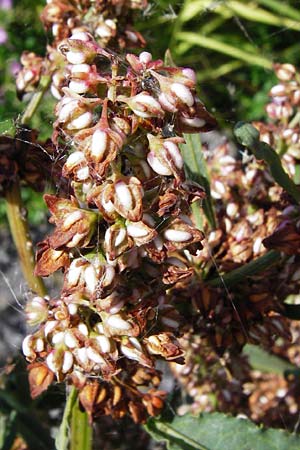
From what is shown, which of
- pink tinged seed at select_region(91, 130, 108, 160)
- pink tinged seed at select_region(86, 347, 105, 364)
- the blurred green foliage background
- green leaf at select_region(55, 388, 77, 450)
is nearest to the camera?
pink tinged seed at select_region(91, 130, 108, 160)

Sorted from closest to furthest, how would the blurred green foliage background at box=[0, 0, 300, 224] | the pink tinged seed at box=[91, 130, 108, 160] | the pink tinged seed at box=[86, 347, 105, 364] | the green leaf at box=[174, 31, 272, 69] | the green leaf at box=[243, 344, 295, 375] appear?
the pink tinged seed at box=[91, 130, 108, 160], the pink tinged seed at box=[86, 347, 105, 364], the green leaf at box=[243, 344, 295, 375], the green leaf at box=[174, 31, 272, 69], the blurred green foliage background at box=[0, 0, 300, 224]

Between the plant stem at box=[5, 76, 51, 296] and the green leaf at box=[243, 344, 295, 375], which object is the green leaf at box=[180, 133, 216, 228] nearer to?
the plant stem at box=[5, 76, 51, 296]

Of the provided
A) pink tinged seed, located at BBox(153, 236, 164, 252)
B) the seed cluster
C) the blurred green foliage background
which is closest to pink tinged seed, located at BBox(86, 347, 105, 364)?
the seed cluster

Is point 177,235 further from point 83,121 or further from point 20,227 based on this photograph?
point 20,227

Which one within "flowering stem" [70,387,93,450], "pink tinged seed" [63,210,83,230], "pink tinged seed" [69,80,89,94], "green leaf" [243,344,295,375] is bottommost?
"green leaf" [243,344,295,375]

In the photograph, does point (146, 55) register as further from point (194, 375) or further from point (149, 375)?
point (194, 375)

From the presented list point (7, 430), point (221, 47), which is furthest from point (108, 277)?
point (221, 47)

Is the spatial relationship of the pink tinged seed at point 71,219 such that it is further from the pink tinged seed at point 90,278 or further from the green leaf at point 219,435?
the green leaf at point 219,435
